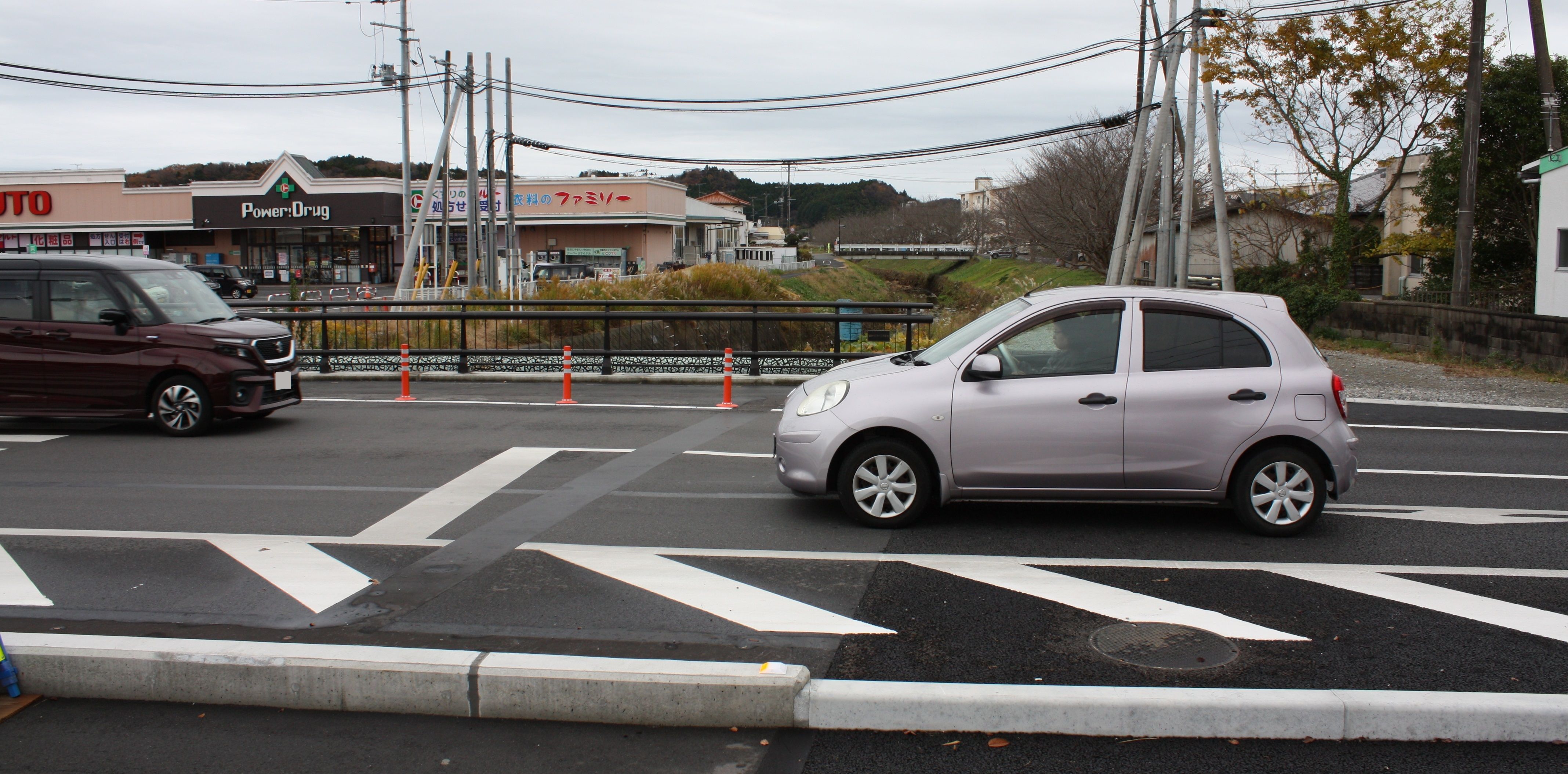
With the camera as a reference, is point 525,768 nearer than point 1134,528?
Yes

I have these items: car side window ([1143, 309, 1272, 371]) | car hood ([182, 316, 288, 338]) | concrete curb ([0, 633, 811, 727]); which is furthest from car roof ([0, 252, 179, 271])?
car side window ([1143, 309, 1272, 371])

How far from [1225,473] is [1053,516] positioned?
50.3 inches

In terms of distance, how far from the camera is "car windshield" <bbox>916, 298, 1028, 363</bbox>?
7387 millimetres

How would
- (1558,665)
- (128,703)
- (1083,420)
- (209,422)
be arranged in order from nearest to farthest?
(128,703) → (1558,665) → (1083,420) → (209,422)

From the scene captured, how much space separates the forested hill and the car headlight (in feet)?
474

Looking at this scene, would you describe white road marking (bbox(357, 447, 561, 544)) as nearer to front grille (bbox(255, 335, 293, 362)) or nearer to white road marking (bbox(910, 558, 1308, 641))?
front grille (bbox(255, 335, 293, 362))

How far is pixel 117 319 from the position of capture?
11.0 meters

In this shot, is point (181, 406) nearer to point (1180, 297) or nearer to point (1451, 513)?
point (1180, 297)

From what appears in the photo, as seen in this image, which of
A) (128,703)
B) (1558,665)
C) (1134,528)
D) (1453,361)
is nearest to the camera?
(128,703)

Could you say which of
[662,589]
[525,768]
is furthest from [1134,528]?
[525,768]

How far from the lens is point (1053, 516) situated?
7.86 m

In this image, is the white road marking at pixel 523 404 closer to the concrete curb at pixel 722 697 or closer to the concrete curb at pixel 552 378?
the concrete curb at pixel 552 378

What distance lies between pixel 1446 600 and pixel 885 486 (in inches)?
128

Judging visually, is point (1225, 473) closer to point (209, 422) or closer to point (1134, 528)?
point (1134, 528)
